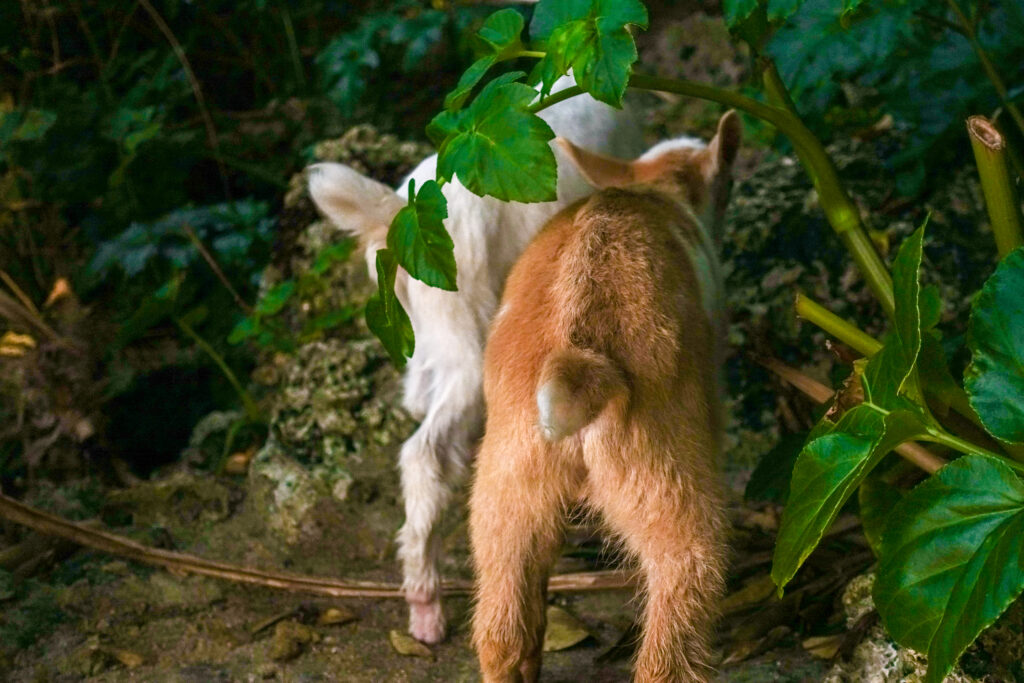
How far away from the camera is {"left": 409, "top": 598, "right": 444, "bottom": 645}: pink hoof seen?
130 inches

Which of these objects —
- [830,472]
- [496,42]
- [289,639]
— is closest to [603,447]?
[830,472]

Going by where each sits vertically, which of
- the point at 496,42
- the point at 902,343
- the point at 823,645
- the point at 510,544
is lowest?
the point at 823,645

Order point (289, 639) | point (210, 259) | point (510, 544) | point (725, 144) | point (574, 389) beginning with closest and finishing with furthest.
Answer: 1. point (574, 389)
2. point (510, 544)
3. point (289, 639)
4. point (725, 144)
5. point (210, 259)

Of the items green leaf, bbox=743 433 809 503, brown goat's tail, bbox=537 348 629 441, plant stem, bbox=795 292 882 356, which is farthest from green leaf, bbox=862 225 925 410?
green leaf, bbox=743 433 809 503

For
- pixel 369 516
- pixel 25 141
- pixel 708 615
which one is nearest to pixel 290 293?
pixel 369 516

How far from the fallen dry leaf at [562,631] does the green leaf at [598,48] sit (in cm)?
178

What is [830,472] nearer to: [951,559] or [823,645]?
[951,559]

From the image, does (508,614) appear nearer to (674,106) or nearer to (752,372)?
(752,372)

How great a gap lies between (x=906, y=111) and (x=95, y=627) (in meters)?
3.70

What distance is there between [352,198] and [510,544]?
1274 millimetres

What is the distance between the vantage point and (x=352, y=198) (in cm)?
318

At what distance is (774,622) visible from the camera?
3.12 metres

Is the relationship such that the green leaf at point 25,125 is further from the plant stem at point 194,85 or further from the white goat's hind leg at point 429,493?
the white goat's hind leg at point 429,493

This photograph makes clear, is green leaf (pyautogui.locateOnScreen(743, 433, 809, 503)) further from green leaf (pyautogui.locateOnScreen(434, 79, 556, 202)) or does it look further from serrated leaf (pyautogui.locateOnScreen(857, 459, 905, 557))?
green leaf (pyautogui.locateOnScreen(434, 79, 556, 202))
